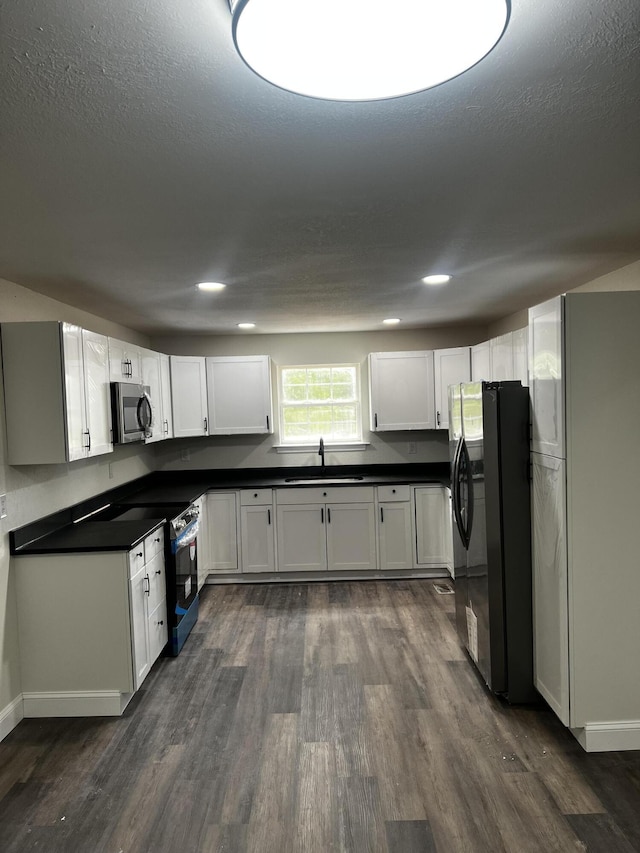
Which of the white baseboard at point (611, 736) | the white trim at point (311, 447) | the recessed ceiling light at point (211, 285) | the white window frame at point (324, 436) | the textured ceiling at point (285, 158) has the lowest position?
the white baseboard at point (611, 736)

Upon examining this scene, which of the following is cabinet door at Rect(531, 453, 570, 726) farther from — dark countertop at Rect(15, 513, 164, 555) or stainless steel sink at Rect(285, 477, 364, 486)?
stainless steel sink at Rect(285, 477, 364, 486)

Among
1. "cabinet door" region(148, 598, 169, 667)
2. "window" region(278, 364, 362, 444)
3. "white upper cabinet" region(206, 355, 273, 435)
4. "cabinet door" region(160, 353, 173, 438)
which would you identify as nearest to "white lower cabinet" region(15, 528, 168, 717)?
"cabinet door" region(148, 598, 169, 667)

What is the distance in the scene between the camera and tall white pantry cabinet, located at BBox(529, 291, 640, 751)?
8.21 feet

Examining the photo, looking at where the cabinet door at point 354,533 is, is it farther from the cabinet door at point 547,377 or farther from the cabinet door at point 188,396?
the cabinet door at point 547,377

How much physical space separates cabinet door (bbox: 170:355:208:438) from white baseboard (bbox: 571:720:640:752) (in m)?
3.96

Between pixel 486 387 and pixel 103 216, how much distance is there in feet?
6.84

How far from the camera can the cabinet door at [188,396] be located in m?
5.28

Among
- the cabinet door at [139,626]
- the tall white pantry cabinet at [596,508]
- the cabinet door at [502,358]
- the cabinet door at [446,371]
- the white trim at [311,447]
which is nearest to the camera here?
the tall white pantry cabinet at [596,508]

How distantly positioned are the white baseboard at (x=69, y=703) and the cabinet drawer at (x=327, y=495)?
2.47m

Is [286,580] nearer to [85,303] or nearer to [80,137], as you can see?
[85,303]

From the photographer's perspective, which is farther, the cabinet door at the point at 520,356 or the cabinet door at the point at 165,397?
the cabinet door at the point at 165,397

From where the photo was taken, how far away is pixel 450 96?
1337 millimetres

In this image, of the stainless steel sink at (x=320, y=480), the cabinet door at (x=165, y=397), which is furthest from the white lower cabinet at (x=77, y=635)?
the stainless steel sink at (x=320, y=480)

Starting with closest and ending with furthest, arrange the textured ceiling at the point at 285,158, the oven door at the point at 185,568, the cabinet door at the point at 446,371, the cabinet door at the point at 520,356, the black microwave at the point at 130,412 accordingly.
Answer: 1. the textured ceiling at the point at 285,158
2. the black microwave at the point at 130,412
3. the oven door at the point at 185,568
4. the cabinet door at the point at 520,356
5. the cabinet door at the point at 446,371
